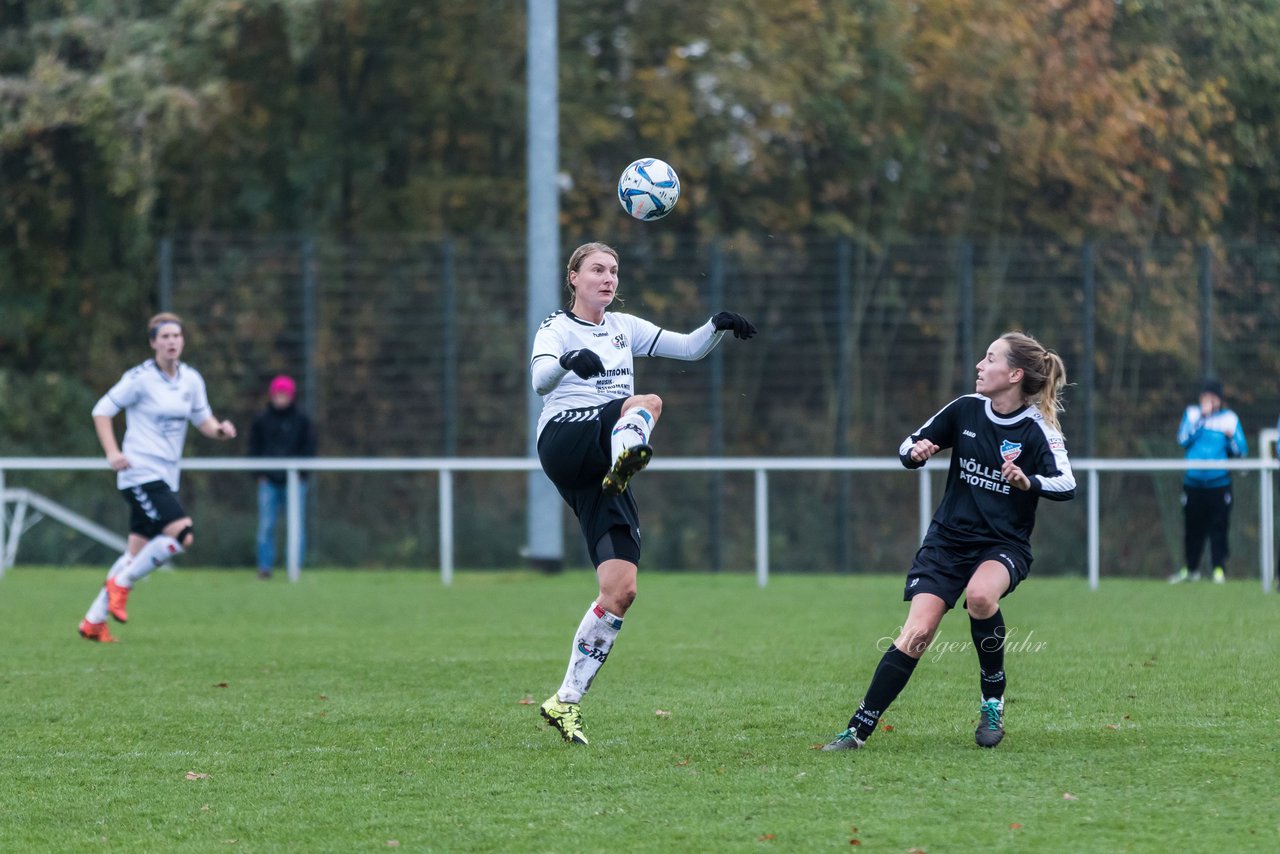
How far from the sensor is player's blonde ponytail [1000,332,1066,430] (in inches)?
280

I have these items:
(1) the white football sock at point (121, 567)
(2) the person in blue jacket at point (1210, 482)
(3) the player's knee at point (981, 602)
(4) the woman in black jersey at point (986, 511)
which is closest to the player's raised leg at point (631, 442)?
(4) the woman in black jersey at point (986, 511)

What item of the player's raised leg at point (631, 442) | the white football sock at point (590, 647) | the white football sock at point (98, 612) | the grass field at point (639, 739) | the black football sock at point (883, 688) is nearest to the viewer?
the grass field at point (639, 739)

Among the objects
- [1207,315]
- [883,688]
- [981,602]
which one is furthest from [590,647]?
[1207,315]

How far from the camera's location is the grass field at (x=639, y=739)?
18.5 feet

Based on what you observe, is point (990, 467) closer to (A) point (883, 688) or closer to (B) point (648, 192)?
(A) point (883, 688)

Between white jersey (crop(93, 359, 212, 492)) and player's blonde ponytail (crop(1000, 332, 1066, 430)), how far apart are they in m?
6.63

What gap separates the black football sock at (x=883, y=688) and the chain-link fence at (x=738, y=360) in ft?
40.8

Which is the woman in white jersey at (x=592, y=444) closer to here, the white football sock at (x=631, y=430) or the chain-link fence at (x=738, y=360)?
the white football sock at (x=631, y=430)

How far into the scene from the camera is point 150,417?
11.8 meters

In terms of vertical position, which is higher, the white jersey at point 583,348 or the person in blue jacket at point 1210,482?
the white jersey at point 583,348

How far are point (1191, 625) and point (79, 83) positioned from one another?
605 inches

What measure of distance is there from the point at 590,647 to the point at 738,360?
534 inches

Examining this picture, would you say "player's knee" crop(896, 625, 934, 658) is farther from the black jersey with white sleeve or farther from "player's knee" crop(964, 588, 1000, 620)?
the black jersey with white sleeve

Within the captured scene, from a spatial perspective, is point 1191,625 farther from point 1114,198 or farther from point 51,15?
point 51,15
